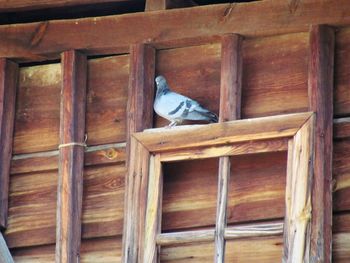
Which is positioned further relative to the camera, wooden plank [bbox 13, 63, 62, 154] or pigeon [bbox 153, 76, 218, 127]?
wooden plank [bbox 13, 63, 62, 154]

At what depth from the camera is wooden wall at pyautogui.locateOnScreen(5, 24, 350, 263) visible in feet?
20.5

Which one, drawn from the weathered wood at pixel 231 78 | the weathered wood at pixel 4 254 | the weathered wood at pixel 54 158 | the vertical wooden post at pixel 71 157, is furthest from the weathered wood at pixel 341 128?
the weathered wood at pixel 4 254

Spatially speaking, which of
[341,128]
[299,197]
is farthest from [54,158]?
[341,128]

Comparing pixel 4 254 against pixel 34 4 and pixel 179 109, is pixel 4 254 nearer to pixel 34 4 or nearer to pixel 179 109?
pixel 179 109

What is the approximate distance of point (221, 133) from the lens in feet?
20.7

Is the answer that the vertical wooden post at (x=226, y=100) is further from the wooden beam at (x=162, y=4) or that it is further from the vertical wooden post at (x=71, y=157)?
the vertical wooden post at (x=71, y=157)

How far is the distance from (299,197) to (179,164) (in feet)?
2.11

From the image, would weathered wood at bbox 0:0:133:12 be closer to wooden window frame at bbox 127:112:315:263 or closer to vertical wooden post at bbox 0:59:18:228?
vertical wooden post at bbox 0:59:18:228

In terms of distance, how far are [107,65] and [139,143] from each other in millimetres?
521

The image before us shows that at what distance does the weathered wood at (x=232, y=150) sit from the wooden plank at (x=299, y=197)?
0.23 feet

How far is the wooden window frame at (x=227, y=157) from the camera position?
239 inches

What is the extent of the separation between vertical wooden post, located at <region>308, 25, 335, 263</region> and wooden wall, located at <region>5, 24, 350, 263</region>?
2.2 inches

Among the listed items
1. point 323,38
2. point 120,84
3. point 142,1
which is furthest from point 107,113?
point 323,38

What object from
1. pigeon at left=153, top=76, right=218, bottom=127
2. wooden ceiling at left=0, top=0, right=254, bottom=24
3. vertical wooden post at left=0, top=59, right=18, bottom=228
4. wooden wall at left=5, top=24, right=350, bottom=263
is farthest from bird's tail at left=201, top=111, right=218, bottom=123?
vertical wooden post at left=0, top=59, right=18, bottom=228
